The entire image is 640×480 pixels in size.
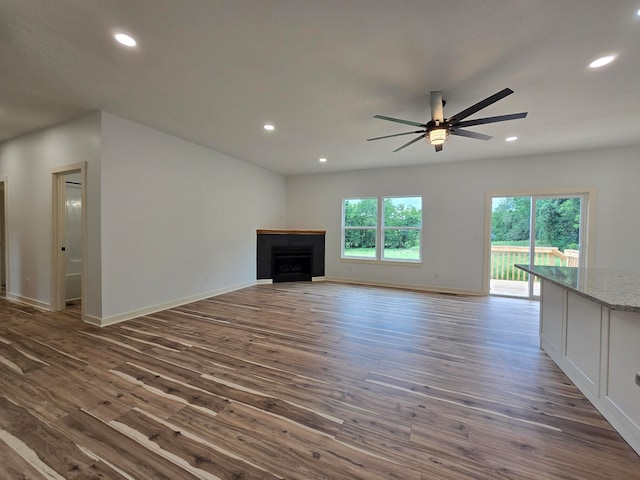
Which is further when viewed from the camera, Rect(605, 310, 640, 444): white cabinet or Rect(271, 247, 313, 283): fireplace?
Rect(271, 247, 313, 283): fireplace

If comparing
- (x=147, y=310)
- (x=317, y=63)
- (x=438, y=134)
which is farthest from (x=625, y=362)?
(x=147, y=310)

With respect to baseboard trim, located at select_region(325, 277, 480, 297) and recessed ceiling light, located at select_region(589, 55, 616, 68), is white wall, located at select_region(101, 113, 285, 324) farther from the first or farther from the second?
recessed ceiling light, located at select_region(589, 55, 616, 68)

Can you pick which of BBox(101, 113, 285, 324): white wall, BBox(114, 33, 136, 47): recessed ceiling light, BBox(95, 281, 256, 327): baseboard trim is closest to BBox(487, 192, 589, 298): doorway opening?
BBox(101, 113, 285, 324): white wall

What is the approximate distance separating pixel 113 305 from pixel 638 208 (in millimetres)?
8191

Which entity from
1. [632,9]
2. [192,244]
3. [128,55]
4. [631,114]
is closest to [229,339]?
[192,244]

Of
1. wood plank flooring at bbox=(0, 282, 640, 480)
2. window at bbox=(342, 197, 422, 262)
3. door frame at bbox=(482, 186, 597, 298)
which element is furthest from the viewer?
window at bbox=(342, 197, 422, 262)

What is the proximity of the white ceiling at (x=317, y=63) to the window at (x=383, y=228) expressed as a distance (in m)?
2.51

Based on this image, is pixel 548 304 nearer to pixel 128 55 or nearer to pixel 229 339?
pixel 229 339

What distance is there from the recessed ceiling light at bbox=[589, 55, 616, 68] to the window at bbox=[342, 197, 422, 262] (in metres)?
3.68

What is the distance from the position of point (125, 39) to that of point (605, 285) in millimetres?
4143

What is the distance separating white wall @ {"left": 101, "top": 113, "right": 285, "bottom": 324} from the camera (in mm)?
3461

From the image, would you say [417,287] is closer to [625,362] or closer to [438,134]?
[438,134]

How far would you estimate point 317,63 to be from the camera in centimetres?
227

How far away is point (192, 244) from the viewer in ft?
15.1
